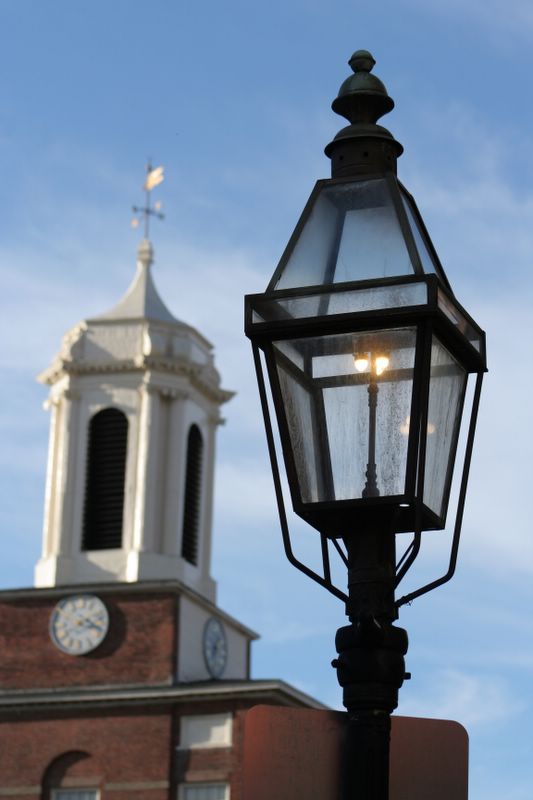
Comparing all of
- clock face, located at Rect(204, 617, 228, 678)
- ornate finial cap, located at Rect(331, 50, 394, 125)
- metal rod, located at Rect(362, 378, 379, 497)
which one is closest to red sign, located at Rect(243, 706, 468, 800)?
metal rod, located at Rect(362, 378, 379, 497)

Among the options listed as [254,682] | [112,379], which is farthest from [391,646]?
[112,379]

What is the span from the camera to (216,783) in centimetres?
3772

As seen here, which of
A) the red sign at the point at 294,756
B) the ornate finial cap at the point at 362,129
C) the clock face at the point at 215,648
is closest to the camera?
the red sign at the point at 294,756

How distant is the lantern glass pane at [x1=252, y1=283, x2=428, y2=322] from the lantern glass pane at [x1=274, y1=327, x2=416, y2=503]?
0.24ft

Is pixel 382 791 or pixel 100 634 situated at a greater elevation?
pixel 100 634

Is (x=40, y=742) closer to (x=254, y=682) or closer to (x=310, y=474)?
(x=254, y=682)

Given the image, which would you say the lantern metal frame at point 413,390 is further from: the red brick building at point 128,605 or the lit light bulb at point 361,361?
the red brick building at point 128,605

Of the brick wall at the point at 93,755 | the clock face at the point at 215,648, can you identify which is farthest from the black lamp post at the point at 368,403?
the clock face at the point at 215,648

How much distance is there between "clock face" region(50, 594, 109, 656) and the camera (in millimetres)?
40000

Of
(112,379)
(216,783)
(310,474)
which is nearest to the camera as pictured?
(310,474)

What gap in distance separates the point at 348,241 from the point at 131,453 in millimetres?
35588

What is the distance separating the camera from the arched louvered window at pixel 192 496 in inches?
1613

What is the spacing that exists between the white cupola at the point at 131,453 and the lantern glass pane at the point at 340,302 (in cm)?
3478

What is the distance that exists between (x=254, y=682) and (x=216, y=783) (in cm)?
213
